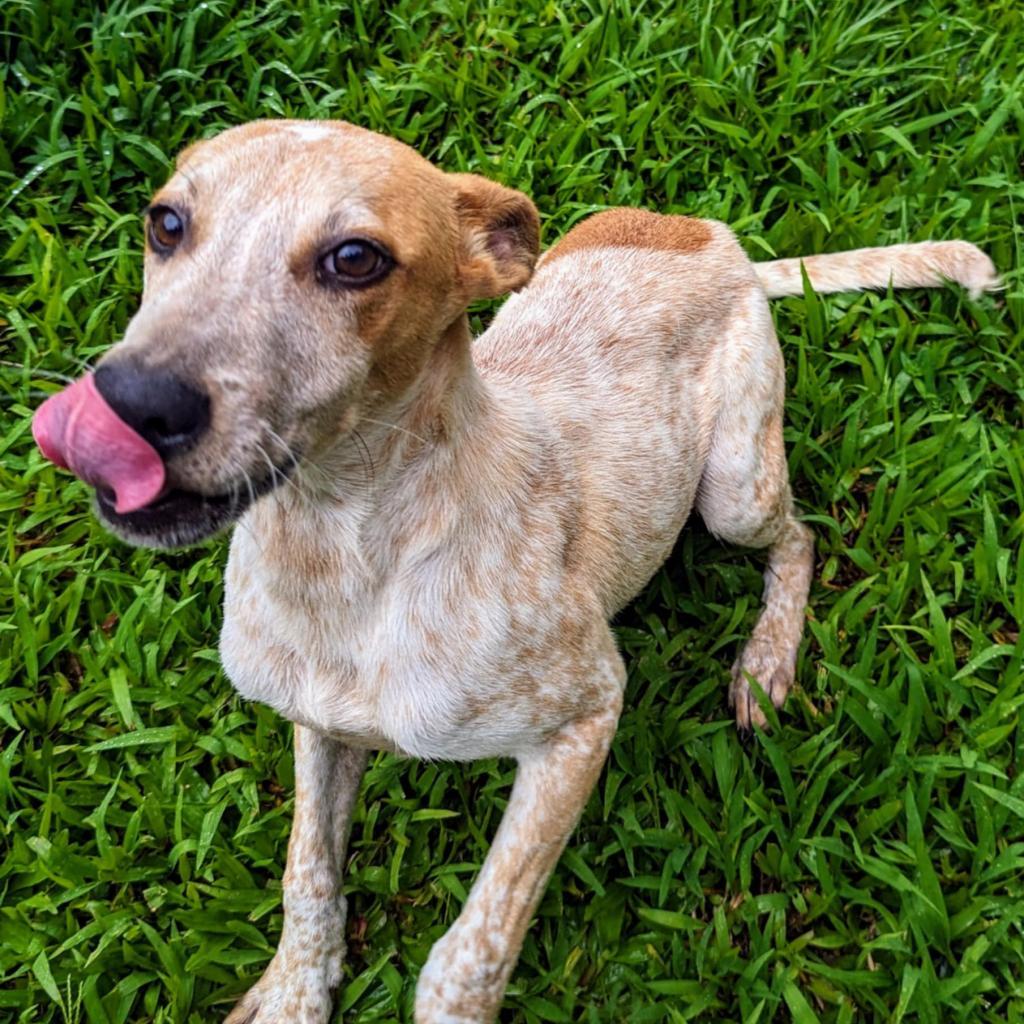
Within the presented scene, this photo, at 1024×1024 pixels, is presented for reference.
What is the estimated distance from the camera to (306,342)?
7.39ft

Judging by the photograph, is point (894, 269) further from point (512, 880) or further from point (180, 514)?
point (180, 514)

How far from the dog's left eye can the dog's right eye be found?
0.36 meters

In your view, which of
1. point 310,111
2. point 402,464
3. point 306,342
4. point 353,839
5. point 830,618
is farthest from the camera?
point 310,111

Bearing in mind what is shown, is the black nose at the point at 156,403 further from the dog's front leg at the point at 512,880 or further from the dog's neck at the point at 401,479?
the dog's front leg at the point at 512,880

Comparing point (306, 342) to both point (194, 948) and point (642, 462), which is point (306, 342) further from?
point (194, 948)

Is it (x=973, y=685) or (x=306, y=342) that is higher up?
(x=306, y=342)

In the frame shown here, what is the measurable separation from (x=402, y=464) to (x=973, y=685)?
2.44m

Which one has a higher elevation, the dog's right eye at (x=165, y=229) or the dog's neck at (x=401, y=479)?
the dog's right eye at (x=165, y=229)

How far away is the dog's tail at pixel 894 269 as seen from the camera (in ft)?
15.0

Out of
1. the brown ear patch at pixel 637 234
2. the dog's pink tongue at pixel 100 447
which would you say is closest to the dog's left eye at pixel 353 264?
the dog's pink tongue at pixel 100 447

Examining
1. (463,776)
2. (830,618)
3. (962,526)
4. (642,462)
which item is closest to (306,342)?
(642,462)

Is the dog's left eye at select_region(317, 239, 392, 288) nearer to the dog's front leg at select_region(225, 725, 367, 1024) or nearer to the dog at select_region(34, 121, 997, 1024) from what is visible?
the dog at select_region(34, 121, 997, 1024)

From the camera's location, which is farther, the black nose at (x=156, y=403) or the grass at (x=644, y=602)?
the grass at (x=644, y=602)

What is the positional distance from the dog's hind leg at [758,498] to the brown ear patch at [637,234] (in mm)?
337
